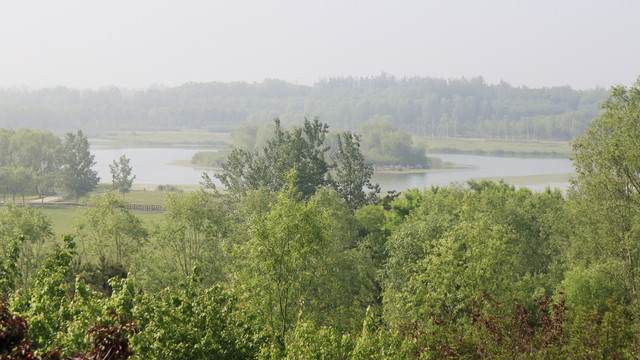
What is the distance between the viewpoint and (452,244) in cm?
2477

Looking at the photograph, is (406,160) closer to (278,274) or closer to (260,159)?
(260,159)

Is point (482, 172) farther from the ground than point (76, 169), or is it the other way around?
point (76, 169)

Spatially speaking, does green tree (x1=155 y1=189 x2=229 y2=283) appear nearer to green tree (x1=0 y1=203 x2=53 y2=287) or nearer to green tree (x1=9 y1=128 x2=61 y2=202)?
green tree (x1=0 y1=203 x2=53 y2=287)

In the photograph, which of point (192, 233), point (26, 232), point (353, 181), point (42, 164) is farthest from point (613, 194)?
point (42, 164)

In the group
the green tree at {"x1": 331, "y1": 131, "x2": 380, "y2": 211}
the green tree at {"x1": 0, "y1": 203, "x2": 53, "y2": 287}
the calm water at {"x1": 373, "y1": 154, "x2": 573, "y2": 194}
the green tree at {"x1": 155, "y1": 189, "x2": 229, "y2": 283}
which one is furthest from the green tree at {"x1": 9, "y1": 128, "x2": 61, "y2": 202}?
the green tree at {"x1": 155, "y1": 189, "x2": 229, "y2": 283}

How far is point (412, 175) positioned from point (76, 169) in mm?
75345

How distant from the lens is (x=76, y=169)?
9656cm

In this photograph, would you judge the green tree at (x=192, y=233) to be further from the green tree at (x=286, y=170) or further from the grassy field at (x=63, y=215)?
the grassy field at (x=63, y=215)

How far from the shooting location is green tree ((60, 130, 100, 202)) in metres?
94.5

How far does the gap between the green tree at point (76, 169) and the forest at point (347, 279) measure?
53.7m

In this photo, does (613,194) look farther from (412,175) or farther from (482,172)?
(482,172)

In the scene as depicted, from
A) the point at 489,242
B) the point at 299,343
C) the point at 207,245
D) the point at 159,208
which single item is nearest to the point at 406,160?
the point at 159,208

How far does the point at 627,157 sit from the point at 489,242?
9.65m

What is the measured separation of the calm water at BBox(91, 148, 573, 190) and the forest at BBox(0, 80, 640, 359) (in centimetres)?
6741
